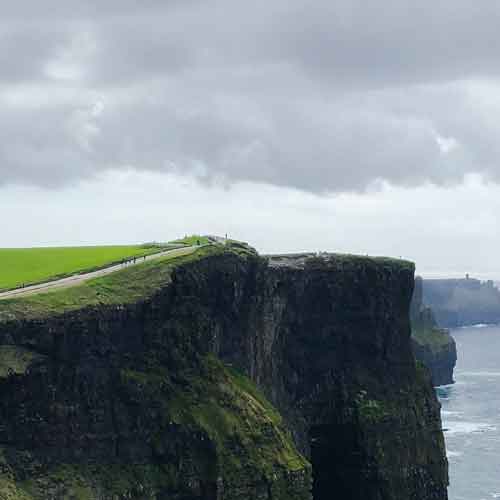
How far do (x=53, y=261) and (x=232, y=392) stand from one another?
28.8m

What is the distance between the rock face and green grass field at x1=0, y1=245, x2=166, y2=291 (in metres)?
13.2

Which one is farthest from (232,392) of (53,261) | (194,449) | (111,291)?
(53,261)

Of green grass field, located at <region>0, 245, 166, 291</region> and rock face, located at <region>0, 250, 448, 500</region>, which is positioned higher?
green grass field, located at <region>0, 245, 166, 291</region>

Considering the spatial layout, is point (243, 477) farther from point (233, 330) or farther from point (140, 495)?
point (233, 330)

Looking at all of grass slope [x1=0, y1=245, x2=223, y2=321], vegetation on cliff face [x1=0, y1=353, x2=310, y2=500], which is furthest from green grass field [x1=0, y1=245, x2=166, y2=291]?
vegetation on cliff face [x1=0, y1=353, x2=310, y2=500]

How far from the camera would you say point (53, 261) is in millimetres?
129875

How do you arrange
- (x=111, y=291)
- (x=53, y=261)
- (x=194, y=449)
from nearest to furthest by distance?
1. (x=194, y=449)
2. (x=111, y=291)
3. (x=53, y=261)

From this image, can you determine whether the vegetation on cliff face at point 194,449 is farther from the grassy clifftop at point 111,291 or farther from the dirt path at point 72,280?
the dirt path at point 72,280

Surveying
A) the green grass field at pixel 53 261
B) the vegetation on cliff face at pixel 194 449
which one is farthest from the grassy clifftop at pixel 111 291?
the green grass field at pixel 53 261

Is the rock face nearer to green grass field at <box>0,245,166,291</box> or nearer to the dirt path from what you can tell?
the dirt path

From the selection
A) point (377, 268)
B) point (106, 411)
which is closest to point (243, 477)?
point (106, 411)

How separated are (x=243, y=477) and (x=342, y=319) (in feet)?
140

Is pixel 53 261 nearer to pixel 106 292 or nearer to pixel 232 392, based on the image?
pixel 106 292

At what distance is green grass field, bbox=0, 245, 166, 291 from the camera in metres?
118
